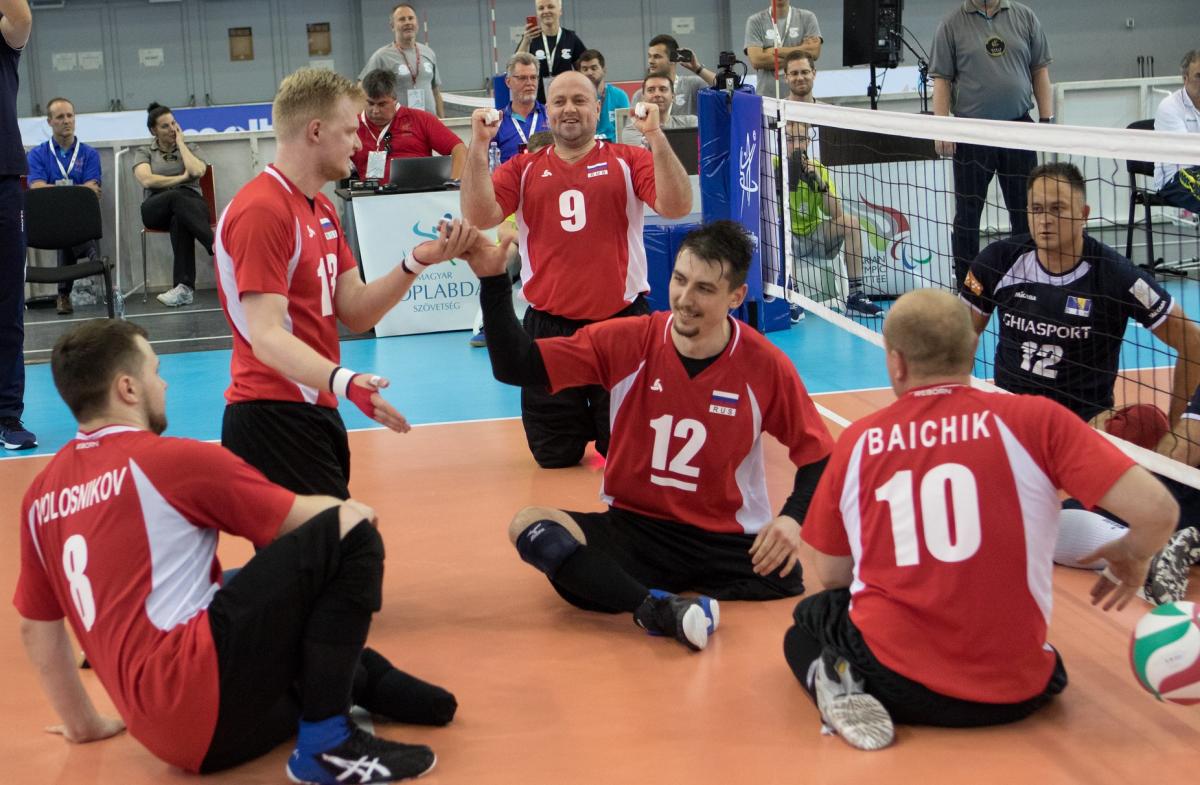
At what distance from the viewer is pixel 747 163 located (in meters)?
6.50

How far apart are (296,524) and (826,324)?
7.07 metres

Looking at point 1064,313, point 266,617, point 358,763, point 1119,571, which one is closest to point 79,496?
point 266,617

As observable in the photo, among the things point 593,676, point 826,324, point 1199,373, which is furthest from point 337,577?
point 826,324

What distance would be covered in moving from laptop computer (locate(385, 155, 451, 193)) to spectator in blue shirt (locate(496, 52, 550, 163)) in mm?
533

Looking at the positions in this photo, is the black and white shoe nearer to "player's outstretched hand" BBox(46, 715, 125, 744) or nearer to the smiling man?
the smiling man

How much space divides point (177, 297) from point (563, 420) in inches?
263

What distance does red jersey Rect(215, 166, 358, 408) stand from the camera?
141 inches

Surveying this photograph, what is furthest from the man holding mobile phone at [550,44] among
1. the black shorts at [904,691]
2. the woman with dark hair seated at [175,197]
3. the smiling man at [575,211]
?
the black shorts at [904,691]

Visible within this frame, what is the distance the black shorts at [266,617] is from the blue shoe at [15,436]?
171 inches

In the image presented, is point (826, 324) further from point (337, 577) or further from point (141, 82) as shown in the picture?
point (141, 82)

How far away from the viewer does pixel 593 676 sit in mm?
3646

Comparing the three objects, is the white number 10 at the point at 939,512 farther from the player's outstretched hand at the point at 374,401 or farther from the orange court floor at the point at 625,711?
the player's outstretched hand at the point at 374,401

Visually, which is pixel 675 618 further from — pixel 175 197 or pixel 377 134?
pixel 175 197

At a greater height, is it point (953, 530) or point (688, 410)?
point (688, 410)
